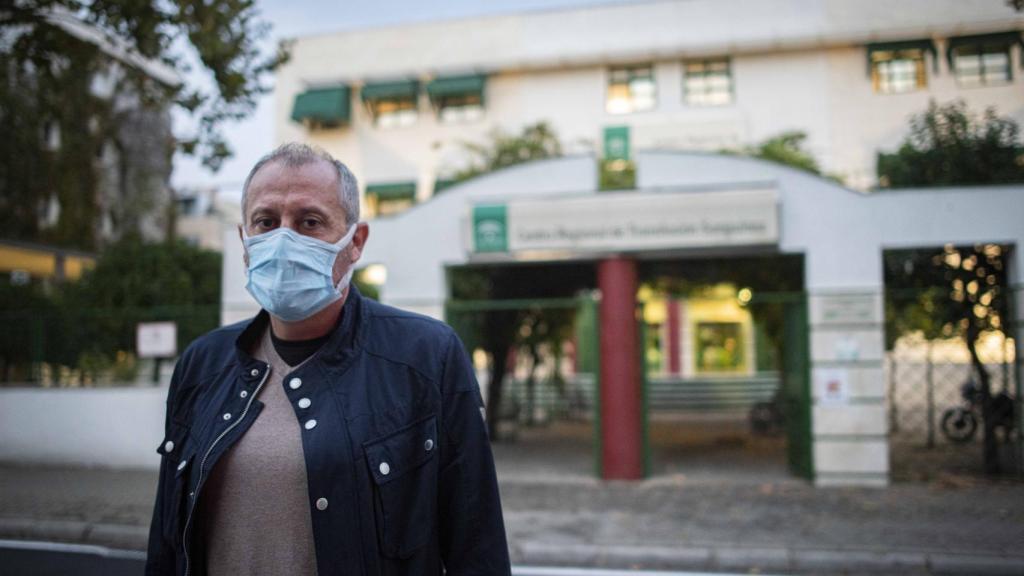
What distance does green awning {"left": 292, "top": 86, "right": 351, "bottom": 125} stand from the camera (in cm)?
2447

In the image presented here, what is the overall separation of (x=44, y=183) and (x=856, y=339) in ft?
73.2

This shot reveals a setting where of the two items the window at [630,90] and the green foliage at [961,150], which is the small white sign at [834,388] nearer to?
the green foliage at [961,150]

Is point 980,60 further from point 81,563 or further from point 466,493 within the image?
point 466,493

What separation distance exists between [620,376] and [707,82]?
1540cm

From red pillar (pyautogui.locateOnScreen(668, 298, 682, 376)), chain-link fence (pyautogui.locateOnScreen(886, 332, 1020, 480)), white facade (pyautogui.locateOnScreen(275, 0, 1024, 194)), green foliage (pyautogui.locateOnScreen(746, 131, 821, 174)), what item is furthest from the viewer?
red pillar (pyautogui.locateOnScreen(668, 298, 682, 376))

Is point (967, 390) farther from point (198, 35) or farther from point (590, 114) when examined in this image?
point (590, 114)

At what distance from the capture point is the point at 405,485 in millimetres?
2027

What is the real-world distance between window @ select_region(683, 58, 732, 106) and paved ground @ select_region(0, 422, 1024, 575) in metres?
14.5

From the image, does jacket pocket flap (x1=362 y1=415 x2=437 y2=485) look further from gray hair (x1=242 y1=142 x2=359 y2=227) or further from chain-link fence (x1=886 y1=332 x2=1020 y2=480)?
chain-link fence (x1=886 y1=332 x2=1020 y2=480)

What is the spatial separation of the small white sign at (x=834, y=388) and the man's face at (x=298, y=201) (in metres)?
9.16

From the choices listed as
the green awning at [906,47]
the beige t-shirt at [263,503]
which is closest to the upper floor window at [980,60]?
the green awning at [906,47]

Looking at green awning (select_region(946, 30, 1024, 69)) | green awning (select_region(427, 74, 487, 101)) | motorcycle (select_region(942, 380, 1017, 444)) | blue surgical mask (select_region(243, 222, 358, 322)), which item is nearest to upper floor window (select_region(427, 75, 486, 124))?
green awning (select_region(427, 74, 487, 101))

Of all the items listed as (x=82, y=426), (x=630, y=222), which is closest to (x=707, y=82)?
(x=630, y=222)

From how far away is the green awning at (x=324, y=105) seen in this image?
24469mm
